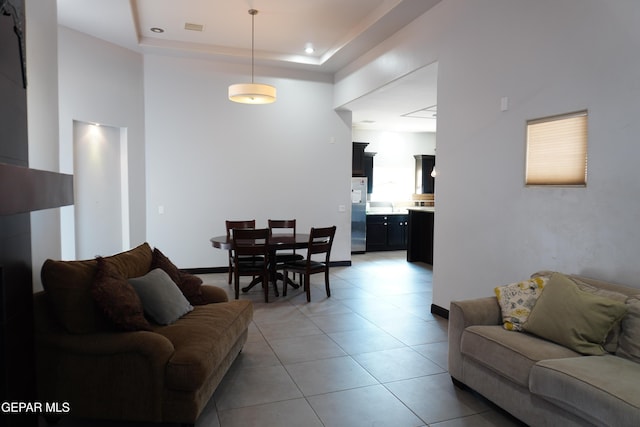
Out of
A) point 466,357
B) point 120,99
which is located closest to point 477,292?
point 466,357

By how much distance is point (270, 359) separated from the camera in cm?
343

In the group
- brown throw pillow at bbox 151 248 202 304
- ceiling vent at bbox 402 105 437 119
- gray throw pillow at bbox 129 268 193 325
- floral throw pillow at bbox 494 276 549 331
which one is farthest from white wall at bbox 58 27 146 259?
floral throw pillow at bbox 494 276 549 331

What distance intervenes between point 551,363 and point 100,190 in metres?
5.92

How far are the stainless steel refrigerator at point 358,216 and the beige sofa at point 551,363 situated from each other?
590 cm

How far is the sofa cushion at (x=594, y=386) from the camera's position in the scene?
5.98 feet

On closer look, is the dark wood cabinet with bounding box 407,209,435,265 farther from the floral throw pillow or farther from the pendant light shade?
the floral throw pillow

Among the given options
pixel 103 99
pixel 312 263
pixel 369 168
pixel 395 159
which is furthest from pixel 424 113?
pixel 103 99

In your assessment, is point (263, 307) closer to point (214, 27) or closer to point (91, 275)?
point (91, 275)

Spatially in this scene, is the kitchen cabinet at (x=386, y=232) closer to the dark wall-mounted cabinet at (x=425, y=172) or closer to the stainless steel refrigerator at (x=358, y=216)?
the stainless steel refrigerator at (x=358, y=216)

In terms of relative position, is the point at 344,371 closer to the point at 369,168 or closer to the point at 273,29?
the point at 273,29

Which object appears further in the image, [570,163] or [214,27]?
[214,27]

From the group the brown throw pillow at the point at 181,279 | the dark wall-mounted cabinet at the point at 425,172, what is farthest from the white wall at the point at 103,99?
the dark wall-mounted cabinet at the point at 425,172

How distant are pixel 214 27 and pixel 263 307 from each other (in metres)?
3.78

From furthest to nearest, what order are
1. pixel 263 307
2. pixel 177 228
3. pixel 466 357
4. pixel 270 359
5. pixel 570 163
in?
pixel 177 228 < pixel 263 307 < pixel 270 359 < pixel 570 163 < pixel 466 357
